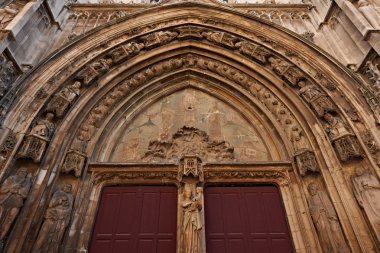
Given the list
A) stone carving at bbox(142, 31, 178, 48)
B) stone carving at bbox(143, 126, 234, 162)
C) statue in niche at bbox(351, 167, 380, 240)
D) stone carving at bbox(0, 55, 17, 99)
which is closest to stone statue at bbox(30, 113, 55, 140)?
stone carving at bbox(0, 55, 17, 99)

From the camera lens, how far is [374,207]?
423cm

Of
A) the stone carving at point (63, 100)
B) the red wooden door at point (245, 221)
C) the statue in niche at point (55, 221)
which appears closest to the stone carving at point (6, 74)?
the stone carving at point (63, 100)

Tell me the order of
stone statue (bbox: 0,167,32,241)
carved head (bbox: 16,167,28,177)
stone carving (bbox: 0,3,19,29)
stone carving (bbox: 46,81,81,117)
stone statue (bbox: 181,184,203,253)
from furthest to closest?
stone carving (bbox: 0,3,19,29) → stone carving (bbox: 46,81,81,117) → carved head (bbox: 16,167,28,177) → stone statue (bbox: 181,184,203,253) → stone statue (bbox: 0,167,32,241)

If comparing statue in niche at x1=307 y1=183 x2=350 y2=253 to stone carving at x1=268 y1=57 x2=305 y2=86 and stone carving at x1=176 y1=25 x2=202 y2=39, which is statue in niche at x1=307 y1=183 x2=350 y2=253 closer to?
stone carving at x1=268 y1=57 x2=305 y2=86

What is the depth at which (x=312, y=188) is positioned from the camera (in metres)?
5.04

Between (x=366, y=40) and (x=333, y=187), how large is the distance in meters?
3.17

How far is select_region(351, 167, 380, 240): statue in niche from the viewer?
4156 millimetres

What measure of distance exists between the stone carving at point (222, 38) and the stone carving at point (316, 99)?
235 cm

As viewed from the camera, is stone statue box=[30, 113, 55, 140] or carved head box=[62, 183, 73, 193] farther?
stone statue box=[30, 113, 55, 140]

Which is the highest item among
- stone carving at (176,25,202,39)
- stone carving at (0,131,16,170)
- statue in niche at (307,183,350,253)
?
stone carving at (176,25,202,39)

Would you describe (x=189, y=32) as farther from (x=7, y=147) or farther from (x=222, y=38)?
(x=7, y=147)

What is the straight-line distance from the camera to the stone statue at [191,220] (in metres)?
4.46

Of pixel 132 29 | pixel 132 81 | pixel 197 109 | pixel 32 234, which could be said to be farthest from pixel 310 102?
pixel 32 234

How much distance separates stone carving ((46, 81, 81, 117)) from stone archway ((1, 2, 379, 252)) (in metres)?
0.02
